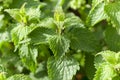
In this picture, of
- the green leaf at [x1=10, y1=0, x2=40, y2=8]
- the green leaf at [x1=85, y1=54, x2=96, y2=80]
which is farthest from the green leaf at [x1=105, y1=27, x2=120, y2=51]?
the green leaf at [x1=10, y1=0, x2=40, y2=8]

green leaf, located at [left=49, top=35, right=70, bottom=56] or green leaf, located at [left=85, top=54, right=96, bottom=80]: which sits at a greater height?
green leaf, located at [left=49, top=35, right=70, bottom=56]

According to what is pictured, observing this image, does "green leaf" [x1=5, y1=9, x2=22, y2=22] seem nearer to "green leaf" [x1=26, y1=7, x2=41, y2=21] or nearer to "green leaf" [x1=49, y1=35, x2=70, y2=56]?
"green leaf" [x1=26, y1=7, x2=41, y2=21]

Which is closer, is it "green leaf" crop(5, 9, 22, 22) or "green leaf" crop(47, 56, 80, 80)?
"green leaf" crop(47, 56, 80, 80)

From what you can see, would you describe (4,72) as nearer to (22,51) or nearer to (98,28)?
(22,51)

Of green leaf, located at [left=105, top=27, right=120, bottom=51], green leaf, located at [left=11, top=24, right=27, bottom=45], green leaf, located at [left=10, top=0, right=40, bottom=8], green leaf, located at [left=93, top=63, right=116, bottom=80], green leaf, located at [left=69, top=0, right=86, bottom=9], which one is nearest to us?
green leaf, located at [left=93, top=63, right=116, bottom=80]

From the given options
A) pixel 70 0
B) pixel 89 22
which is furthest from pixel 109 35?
pixel 70 0
